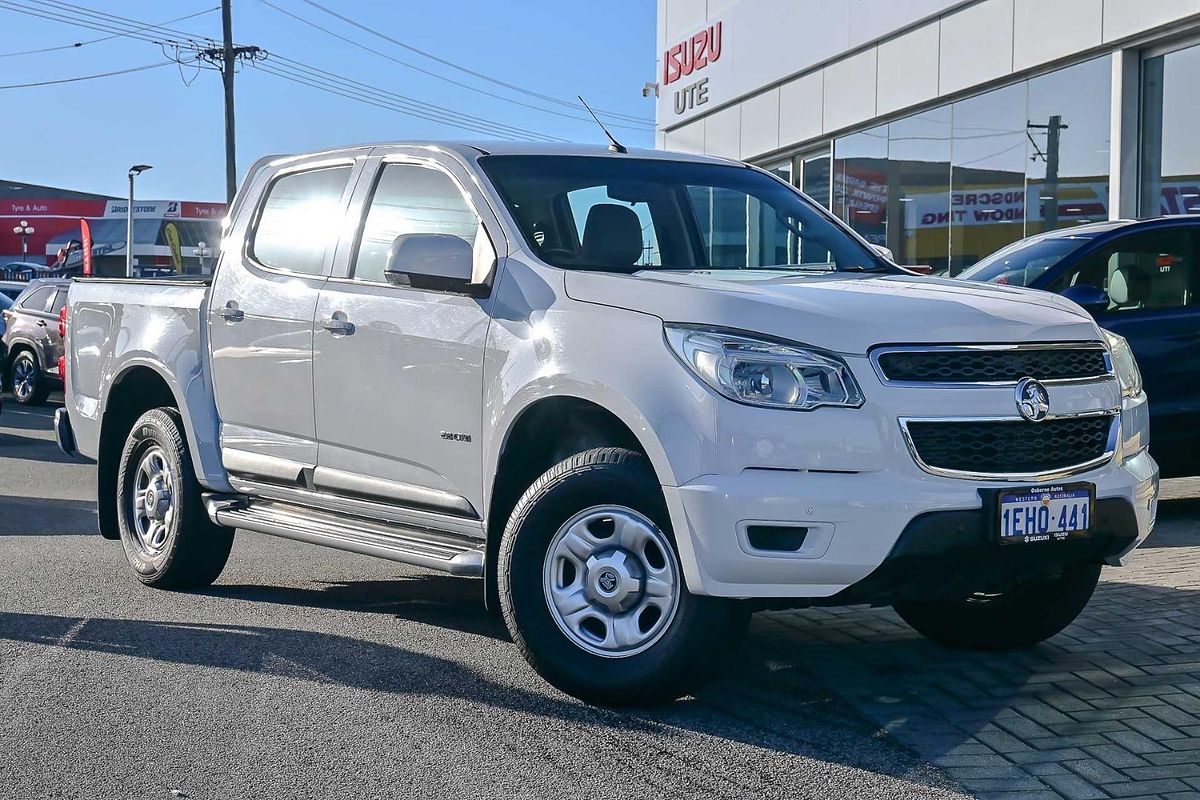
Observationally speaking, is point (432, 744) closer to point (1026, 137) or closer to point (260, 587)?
point (260, 587)

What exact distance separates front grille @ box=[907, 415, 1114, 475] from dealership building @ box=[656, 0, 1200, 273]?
1087 cm

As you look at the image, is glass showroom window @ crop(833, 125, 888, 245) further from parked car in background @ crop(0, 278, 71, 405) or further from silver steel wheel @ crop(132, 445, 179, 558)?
silver steel wheel @ crop(132, 445, 179, 558)

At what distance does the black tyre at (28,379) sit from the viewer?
68.4 feet

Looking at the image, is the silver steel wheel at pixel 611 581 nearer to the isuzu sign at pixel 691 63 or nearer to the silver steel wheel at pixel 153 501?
the silver steel wheel at pixel 153 501

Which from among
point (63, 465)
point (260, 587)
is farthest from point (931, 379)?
point (63, 465)

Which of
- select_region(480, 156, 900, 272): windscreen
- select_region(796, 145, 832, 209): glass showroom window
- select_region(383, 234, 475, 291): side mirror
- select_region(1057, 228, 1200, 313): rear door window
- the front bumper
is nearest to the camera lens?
the front bumper

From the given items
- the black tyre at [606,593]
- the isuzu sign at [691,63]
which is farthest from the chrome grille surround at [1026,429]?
the isuzu sign at [691,63]

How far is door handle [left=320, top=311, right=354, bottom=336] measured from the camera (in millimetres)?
5953

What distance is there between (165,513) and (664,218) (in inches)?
111

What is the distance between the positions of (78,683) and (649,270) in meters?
2.46

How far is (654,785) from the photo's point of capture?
4.09 m

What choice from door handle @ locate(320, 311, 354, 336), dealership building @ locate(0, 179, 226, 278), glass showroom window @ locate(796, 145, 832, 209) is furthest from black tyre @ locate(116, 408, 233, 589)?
dealership building @ locate(0, 179, 226, 278)

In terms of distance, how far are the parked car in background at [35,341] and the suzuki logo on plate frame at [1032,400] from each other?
17.4 meters

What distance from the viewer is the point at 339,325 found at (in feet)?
19.7
